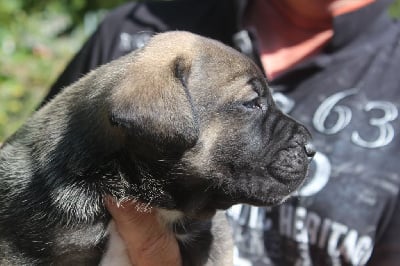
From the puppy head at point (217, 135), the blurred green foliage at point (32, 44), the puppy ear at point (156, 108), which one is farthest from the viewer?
the blurred green foliage at point (32, 44)

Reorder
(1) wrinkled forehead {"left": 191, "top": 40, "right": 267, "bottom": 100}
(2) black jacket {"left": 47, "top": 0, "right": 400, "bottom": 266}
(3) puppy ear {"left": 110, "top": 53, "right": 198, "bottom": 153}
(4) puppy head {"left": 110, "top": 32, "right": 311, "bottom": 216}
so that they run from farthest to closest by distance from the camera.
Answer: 1. (2) black jacket {"left": 47, "top": 0, "right": 400, "bottom": 266}
2. (1) wrinkled forehead {"left": 191, "top": 40, "right": 267, "bottom": 100}
3. (4) puppy head {"left": 110, "top": 32, "right": 311, "bottom": 216}
4. (3) puppy ear {"left": 110, "top": 53, "right": 198, "bottom": 153}

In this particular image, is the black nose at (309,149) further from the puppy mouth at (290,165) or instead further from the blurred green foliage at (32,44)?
the blurred green foliage at (32,44)

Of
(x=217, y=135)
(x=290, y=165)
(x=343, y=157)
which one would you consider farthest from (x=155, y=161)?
(x=343, y=157)

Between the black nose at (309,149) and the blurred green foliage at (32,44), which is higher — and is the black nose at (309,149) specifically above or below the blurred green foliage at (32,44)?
above

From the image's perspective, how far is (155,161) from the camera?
2.76 metres

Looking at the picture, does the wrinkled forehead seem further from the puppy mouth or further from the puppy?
the puppy mouth

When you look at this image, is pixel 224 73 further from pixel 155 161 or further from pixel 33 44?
pixel 33 44

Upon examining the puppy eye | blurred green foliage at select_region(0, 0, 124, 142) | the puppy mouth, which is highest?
the puppy eye

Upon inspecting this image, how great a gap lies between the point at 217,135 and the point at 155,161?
0.77 ft

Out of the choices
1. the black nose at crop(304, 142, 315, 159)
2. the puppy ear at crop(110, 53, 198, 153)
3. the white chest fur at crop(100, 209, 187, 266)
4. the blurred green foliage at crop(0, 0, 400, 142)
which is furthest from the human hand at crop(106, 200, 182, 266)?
the blurred green foliage at crop(0, 0, 400, 142)

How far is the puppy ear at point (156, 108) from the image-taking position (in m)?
2.56

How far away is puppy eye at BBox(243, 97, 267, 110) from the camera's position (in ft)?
9.40

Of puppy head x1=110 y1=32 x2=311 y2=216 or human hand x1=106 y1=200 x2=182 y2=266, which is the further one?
human hand x1=106 y1=200 x2=182 y2=266

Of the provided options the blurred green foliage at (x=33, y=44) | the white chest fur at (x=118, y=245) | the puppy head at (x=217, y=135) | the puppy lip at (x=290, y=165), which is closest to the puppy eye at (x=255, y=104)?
the puppy head at (x=217, y=135)
